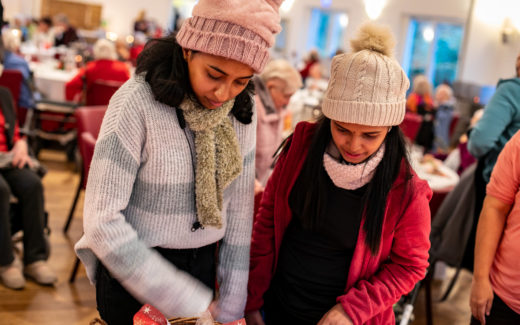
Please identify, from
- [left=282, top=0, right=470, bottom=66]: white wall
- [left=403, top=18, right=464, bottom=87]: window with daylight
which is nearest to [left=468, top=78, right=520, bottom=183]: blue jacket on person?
[left=282, top=0, right=470, bottom=66]: white wall

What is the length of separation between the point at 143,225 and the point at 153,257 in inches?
4.1

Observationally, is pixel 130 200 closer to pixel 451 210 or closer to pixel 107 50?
pixel 451 210

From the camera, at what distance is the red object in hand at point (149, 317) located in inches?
45.6

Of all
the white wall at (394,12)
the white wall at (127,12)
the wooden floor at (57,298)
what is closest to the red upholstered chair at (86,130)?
the wooden floor at (57,298)

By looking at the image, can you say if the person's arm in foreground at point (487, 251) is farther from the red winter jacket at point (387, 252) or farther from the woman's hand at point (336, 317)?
the woman's hand at point (336, 317)

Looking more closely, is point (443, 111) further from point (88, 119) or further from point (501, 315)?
point (501, 315)

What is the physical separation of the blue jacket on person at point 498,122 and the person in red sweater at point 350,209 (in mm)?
1155

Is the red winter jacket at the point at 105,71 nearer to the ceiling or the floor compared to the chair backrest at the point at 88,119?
nearer to the ceiling

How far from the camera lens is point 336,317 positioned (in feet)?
4.72

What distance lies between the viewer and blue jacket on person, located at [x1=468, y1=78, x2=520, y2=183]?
240cm

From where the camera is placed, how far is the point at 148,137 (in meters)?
1.23

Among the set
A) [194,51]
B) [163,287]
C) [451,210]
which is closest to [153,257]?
[163,287]

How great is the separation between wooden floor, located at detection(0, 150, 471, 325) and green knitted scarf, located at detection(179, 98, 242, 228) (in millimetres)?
1925

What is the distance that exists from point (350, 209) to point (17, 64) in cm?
485
